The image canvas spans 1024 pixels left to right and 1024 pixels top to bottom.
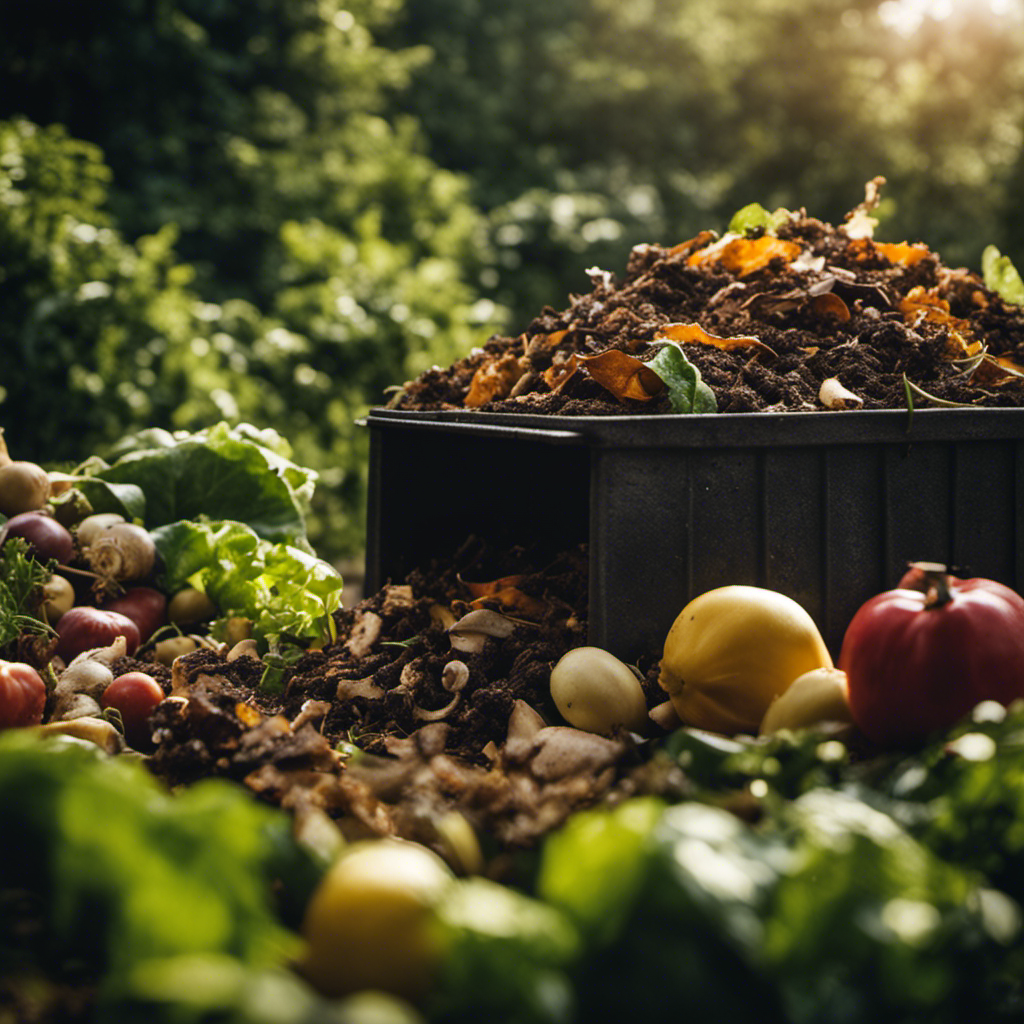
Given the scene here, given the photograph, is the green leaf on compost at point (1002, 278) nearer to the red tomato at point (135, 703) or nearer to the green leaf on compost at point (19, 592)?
the red tomato at point (135, 703)

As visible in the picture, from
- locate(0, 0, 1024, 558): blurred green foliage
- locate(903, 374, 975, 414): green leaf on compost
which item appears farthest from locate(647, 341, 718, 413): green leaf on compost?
locate(0, 0, 1024, 558): blurred green foliage

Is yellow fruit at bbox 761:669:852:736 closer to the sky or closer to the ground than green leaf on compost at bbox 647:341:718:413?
closer to the ground

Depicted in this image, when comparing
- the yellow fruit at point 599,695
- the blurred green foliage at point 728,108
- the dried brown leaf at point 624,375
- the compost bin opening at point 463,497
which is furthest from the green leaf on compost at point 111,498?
the blurred green foliage at point 728,108

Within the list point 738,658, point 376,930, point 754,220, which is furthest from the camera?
point 754,220

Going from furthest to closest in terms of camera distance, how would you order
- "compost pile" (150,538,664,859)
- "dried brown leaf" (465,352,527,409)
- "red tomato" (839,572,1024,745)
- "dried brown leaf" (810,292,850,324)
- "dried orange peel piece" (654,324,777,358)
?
"dried brown leaf" (465,352,527,409) → "dried brown leaf" (810,292,850,324) → "dried orange peel piece" (654,324,777,358) → "red tomato" (839,572,1024,745) → "compost pile" (150,538,664,859)

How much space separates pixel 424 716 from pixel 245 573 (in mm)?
998

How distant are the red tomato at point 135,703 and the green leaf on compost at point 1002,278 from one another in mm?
2630

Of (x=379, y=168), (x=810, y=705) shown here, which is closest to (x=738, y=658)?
(x=810, y=705)

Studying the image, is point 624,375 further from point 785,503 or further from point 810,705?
point 810,705

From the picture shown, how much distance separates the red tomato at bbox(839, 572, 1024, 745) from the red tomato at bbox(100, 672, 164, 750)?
4.73ft

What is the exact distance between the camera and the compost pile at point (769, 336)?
2.21m

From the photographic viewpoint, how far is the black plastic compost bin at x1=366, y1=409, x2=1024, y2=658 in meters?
1.97

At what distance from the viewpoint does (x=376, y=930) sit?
950 mm

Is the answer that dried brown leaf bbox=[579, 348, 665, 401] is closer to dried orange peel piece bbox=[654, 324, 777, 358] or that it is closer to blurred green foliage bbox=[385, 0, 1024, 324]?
dried orange peel piece bbox=[654, 324, 777, 358]
